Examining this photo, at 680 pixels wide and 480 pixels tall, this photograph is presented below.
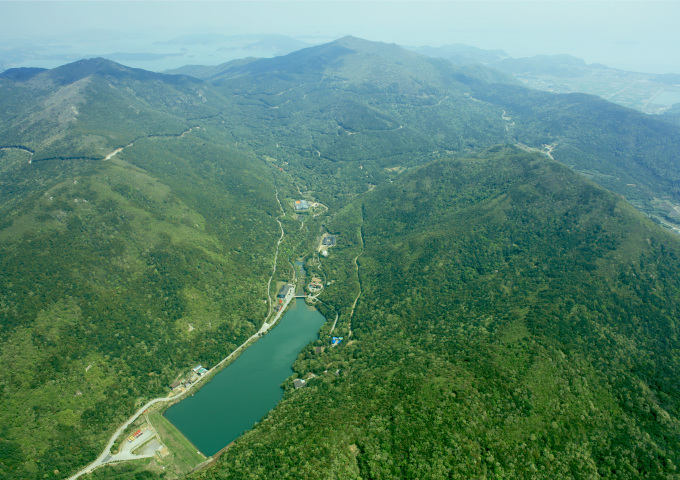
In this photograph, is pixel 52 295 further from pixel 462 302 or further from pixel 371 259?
pixel 462 302

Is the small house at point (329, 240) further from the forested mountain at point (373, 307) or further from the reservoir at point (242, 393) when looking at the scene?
the reservoir at point (242, 393)

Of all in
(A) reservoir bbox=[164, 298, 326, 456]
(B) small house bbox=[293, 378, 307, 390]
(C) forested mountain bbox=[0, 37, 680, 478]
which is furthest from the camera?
(B) small house bbox=[293, 378, 307, 390]

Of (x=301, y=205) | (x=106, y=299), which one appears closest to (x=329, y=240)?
(x=301, y=205)

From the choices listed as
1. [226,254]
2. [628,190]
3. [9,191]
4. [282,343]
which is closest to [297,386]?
[282,343]

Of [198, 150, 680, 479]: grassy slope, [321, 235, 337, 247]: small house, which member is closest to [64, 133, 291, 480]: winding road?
[198, 150, 680, 479]: grassy slope

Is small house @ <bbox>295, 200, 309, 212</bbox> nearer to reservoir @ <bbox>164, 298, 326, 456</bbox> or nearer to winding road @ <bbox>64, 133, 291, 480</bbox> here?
winding road @ <bbox>64, 133, 291, 480</bbox>

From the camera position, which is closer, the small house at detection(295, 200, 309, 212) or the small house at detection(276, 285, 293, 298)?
the small house at detection(276, 285, 293, 298)

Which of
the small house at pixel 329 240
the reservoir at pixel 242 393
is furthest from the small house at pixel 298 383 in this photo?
the small house at pixel 329 240
